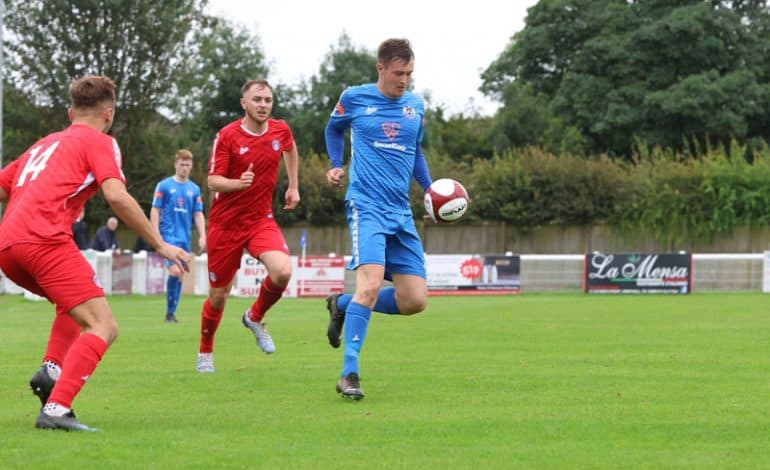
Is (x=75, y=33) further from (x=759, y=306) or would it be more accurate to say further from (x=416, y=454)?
(x=416, y=454)

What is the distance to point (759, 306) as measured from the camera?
21219mm

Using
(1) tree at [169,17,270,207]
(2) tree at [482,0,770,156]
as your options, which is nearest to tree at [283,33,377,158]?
(1) tree at [169,17,270,207]

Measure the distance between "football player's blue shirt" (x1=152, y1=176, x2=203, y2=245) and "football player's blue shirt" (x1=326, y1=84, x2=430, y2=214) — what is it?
830 cm

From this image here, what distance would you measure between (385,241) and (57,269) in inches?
108

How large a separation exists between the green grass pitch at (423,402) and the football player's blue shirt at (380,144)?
1415mm

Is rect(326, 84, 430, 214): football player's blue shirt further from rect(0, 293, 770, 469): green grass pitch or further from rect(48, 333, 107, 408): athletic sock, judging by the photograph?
rect(48, 333, 107, 408): athletic sock

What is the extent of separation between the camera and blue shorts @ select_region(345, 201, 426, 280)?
8.52 meters

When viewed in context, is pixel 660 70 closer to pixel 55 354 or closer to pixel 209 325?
pixel 209 325

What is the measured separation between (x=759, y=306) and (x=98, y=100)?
16600 mm

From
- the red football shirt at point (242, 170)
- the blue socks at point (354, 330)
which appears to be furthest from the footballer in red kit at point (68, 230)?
the red football shirt at point (242, 170)

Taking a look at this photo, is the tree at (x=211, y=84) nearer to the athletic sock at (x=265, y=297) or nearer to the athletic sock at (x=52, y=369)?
the athletic sock at (x=265, y=297)

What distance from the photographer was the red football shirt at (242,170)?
1027 centimetres

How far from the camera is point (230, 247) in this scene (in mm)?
10344

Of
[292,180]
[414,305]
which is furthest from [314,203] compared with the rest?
[414,305]
